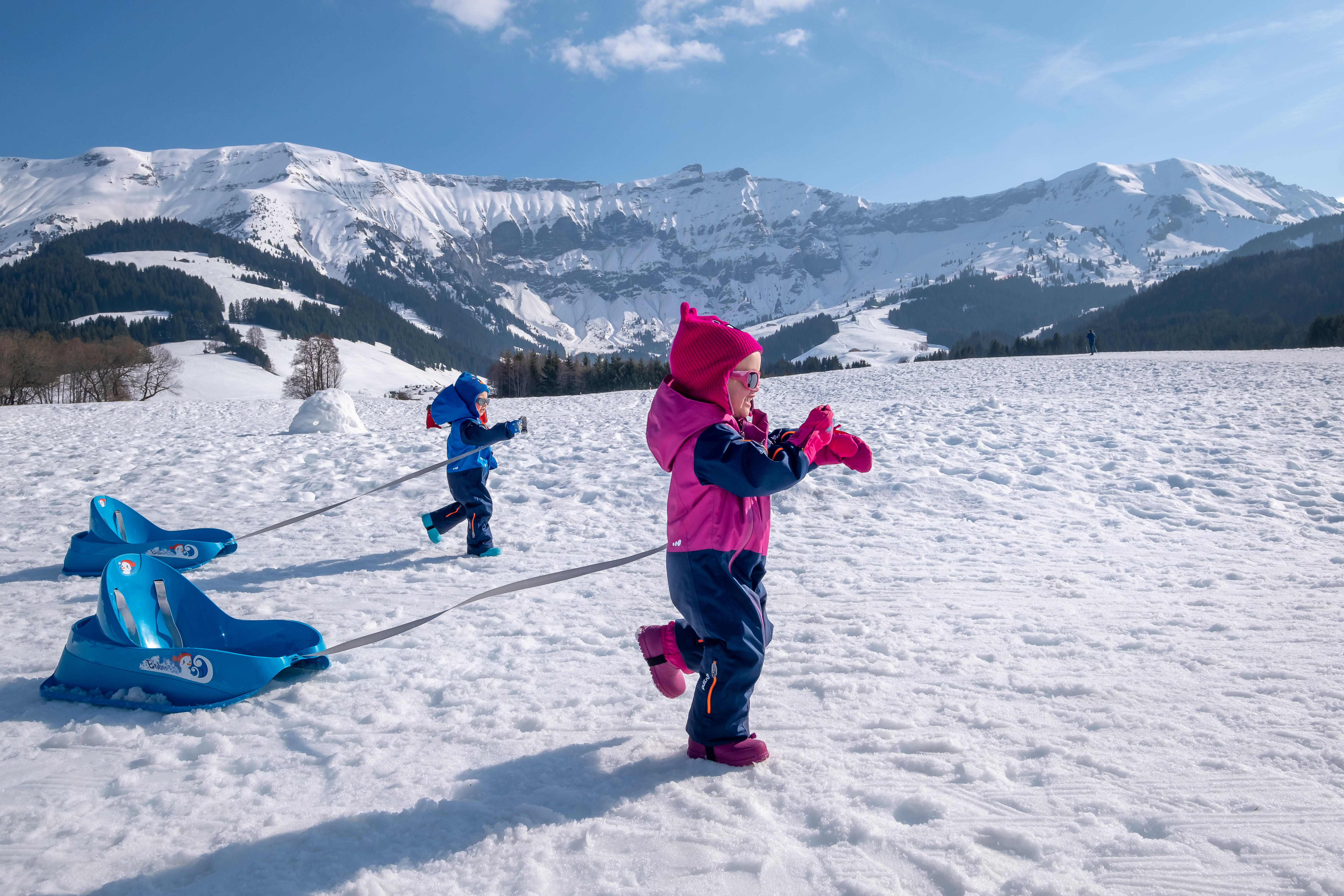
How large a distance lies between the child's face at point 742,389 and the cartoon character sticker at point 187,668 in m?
3.08

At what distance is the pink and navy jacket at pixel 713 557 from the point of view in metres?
2.78

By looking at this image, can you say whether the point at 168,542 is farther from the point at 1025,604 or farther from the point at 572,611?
the point at 1025,604

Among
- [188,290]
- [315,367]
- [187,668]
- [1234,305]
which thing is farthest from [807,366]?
[188,290]

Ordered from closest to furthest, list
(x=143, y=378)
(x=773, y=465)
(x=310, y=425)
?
1. (x=773, y=465)
2. (x=310, y=425)
3. (x=143, y=378)

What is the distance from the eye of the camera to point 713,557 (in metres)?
2.80

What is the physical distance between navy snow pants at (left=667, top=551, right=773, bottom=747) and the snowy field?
0.70 ft

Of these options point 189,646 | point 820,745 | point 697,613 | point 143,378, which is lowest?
point 820,745

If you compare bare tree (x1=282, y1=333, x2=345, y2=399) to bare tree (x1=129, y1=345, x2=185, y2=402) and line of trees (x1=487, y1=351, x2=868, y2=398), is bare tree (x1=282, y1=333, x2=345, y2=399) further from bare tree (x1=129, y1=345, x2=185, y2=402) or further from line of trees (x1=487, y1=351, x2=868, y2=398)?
line of trees (x1=487, y1=351, x2=868, y2=398)

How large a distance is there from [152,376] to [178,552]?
209 ft

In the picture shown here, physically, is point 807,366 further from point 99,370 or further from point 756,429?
point 756,429

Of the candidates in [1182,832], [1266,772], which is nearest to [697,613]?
[1182,832]

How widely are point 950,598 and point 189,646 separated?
513cm

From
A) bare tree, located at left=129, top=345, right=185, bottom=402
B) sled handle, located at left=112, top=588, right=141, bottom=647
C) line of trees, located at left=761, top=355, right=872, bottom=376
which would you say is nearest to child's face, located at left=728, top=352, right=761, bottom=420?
sled handle, located at left=112, top=588, right=141, bottom=647

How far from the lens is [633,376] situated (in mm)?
67812
